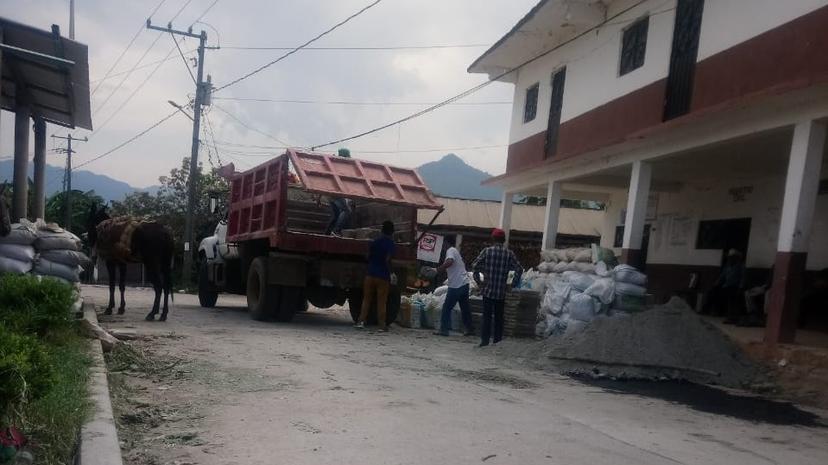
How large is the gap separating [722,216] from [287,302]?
8514mm

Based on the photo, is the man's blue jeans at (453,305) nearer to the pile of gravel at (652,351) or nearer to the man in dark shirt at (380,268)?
the man in dark shirt at (380,268)

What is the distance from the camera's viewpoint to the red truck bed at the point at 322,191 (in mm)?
10500

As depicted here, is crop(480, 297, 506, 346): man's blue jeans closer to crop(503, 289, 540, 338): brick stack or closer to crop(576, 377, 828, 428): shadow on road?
crop(503, 289, 540, 338): brick stack

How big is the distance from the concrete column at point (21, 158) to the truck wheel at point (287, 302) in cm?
398

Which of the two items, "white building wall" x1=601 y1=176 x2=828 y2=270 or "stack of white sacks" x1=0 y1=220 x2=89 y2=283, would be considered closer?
"stack of white sacks" x1=0 y1=220 x2=89 y2=283

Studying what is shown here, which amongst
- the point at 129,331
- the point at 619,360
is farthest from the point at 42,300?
the point at 619,360

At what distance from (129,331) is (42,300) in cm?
263

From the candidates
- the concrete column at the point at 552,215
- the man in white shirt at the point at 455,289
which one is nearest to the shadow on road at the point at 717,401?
the man in white shirt at the point at 455,289

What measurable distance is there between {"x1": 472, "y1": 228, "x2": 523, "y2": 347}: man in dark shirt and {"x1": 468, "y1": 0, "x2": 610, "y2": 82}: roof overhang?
6.14 m

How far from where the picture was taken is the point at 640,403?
6215 mm

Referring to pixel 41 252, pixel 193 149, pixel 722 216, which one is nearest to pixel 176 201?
pixel 193 149

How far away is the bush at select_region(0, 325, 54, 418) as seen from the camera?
11.1ft

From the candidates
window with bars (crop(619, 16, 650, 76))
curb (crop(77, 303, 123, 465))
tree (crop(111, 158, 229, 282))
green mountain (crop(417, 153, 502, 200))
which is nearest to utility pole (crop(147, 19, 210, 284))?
tree (crop(111, 158, 229, 282))

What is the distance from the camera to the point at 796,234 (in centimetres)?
786
